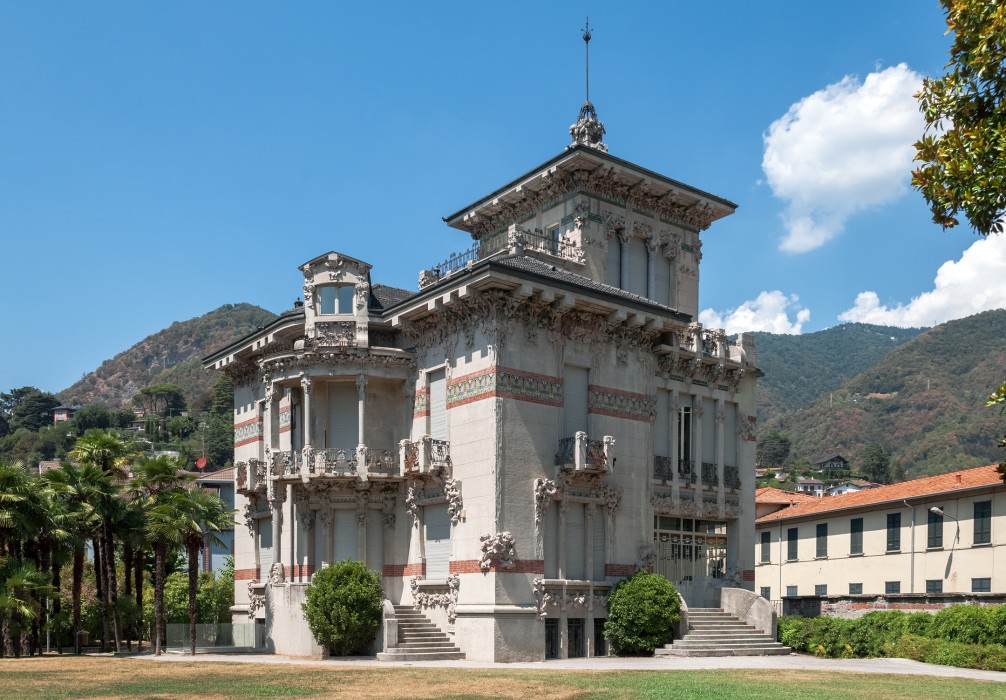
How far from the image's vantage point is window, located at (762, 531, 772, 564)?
57438 mm

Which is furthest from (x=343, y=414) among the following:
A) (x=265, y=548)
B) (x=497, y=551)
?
(x=497, y=551)

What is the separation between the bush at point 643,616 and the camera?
106 ft

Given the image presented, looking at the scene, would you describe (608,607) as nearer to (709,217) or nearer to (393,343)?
(393,343)

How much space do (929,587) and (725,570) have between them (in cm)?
1203

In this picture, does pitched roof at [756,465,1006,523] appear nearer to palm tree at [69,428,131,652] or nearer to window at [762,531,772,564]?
window at [762,531,772,564]

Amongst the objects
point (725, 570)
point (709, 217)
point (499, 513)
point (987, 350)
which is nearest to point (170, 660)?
point (499, 513)

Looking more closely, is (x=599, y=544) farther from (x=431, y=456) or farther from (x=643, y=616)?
(x=431, y=456)

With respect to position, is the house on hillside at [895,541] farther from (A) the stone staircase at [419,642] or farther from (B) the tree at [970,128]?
(B) the tree at [970,128]

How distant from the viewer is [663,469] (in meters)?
37.2

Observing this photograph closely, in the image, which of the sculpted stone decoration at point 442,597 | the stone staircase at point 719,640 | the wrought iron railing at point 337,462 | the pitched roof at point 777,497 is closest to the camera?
the stone staircase at point 719,640

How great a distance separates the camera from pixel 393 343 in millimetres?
37438

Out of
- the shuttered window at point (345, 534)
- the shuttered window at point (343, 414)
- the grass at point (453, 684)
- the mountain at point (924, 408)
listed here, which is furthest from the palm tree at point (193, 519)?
the mountain at point (924, 408)

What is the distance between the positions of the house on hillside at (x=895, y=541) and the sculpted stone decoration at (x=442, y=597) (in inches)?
751

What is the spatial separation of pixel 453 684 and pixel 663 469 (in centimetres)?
1646
